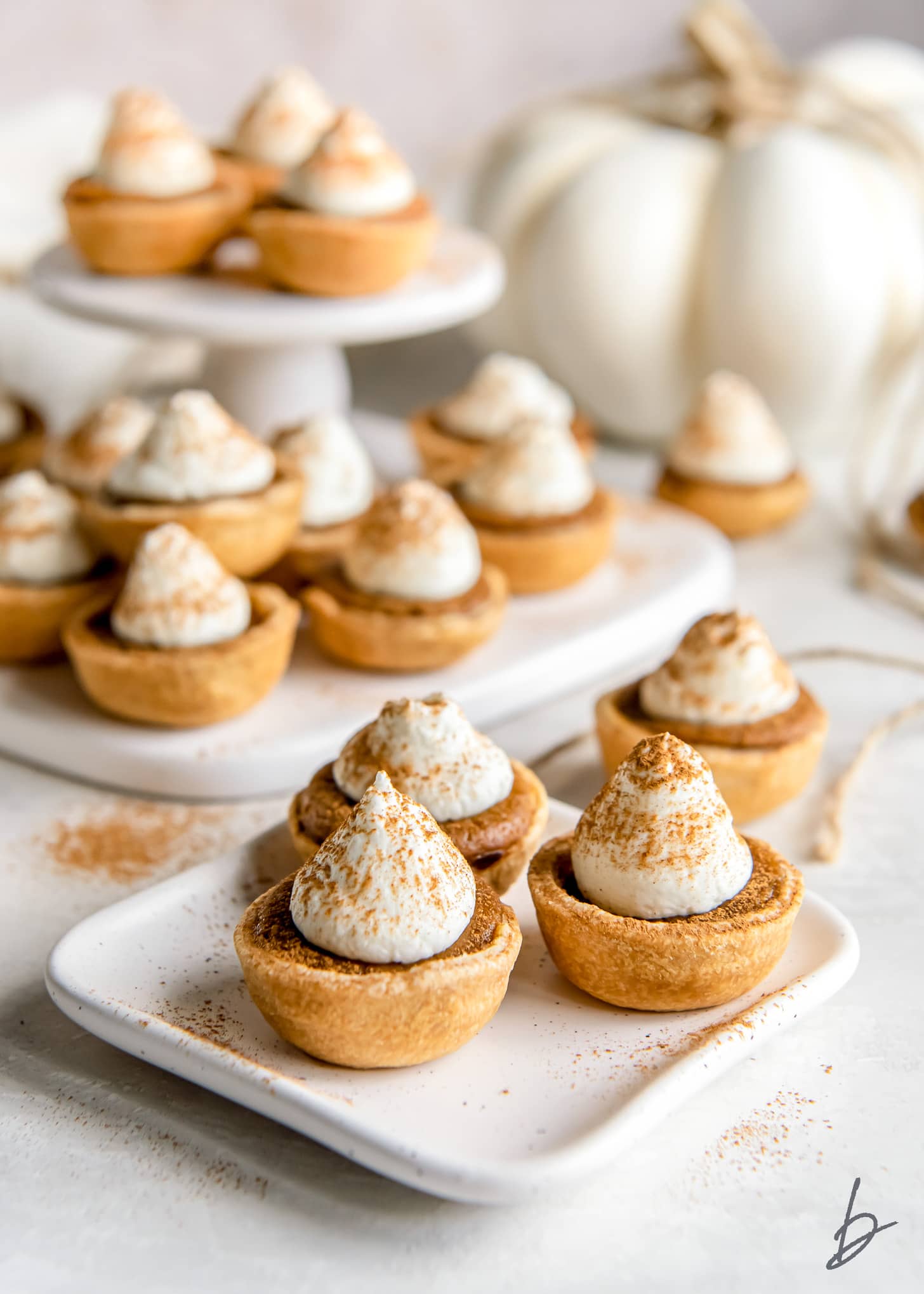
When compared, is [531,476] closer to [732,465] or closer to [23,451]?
[732,465]

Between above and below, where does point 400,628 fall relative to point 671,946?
below

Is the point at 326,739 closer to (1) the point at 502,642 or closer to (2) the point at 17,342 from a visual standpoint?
(1) the point at 502,642

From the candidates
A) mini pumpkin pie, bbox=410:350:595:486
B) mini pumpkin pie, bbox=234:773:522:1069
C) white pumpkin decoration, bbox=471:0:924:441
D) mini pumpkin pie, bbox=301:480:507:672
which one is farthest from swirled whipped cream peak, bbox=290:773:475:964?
white pumpkin decoration, bbox=471:0:924:441

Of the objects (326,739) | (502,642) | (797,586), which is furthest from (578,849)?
(797,586)

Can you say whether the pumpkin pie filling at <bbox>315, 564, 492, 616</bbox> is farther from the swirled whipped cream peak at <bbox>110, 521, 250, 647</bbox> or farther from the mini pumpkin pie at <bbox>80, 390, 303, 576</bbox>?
the swirled whipped cream peak at <bbox>110, 521, 250, 647</bbox>

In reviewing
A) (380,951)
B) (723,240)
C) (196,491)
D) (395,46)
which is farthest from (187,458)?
(395,46)

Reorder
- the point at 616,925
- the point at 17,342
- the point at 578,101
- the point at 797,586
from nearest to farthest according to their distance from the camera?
the point at 616,925 → the point at 797,586 → the point at 17,342 → the point at 578,101
